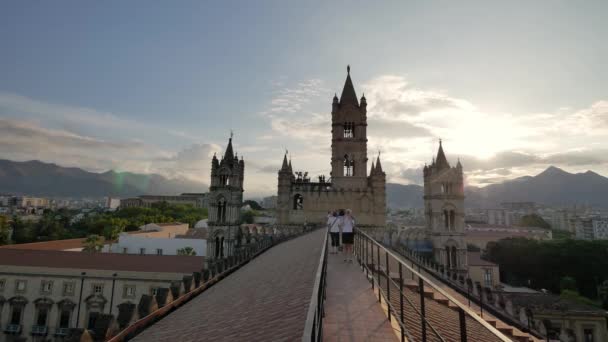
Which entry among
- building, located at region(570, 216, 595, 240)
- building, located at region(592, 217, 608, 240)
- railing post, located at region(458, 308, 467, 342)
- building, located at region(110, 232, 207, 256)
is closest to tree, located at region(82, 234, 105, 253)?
building, located at region(110, 232, 207, 256)

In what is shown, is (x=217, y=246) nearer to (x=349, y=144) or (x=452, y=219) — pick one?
(x=349, y=144)

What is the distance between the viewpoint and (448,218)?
3916cm

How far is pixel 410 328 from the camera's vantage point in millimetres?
5688

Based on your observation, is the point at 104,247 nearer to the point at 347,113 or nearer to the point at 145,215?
the point at 145,215

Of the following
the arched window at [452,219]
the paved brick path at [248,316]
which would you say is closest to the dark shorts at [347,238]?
the paved brick path at [248,316]

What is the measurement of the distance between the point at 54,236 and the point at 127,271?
50.9 meters

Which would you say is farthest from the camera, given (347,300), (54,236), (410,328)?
(54,236)

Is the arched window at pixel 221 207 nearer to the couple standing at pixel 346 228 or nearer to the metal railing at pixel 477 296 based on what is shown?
the metal railing at pixel 477 296

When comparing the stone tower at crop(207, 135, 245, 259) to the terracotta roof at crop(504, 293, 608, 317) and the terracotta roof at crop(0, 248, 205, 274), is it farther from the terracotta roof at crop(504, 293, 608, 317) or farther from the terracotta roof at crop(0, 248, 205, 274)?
the terracotta roof at crop(504, 293, 608, 317)

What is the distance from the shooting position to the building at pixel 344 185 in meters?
43.0

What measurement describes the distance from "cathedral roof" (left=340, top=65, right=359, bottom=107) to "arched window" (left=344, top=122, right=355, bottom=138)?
2994mm

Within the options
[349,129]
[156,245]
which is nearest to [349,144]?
[349,129]

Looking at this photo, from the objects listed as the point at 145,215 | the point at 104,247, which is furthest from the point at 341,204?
the point at 145,215

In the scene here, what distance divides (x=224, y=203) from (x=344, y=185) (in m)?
16.5
